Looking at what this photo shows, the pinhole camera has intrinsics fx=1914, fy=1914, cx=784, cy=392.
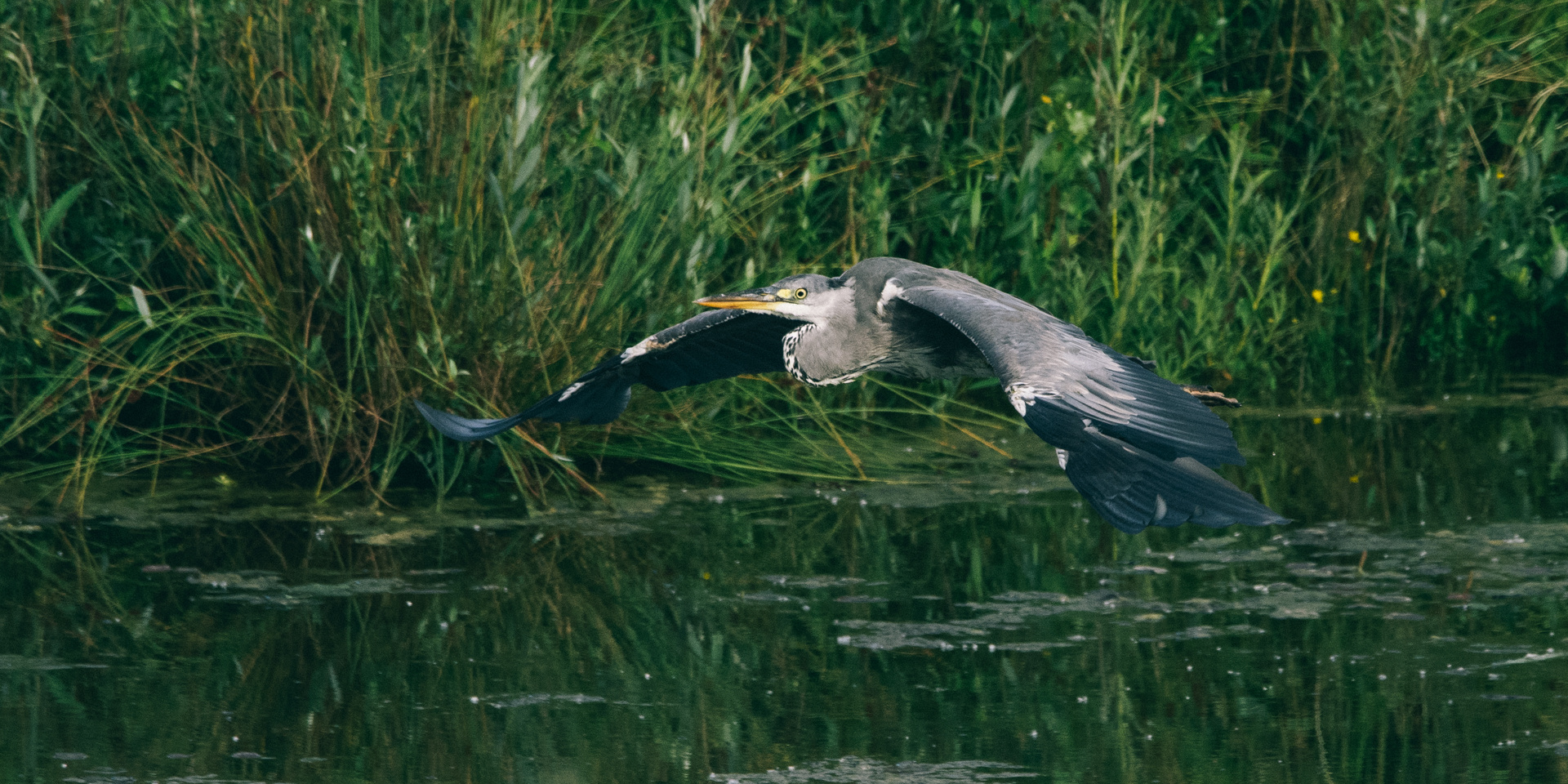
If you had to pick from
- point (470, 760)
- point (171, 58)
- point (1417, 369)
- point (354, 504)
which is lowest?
point (470, 760)

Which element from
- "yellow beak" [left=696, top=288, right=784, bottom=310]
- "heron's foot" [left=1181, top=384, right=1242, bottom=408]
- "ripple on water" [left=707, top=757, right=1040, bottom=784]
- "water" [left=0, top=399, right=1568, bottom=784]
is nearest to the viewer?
"ripple on water" [left=707, top=757, right=1040, bottom=784]

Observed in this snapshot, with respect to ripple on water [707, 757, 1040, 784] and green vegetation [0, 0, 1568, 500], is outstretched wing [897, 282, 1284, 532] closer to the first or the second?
ripple on water [707, 757, 1040, 784]

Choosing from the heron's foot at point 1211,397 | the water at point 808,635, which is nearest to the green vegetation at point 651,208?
the water at point 808,635

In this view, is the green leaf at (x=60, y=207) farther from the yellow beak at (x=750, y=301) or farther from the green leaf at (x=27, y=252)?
the yellow beak at (x=750, y=301)

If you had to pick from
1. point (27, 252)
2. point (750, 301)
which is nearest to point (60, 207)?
point (27, 252)

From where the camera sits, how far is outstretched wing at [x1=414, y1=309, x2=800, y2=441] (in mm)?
5078

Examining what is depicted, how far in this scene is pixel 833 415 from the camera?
7223 mm

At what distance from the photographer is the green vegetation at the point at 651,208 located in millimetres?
6301

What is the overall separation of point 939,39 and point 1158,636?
376 cm

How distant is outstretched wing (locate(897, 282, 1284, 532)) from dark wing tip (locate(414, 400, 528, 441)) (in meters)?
1.21

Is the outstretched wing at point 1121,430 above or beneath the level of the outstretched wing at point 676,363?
beneath

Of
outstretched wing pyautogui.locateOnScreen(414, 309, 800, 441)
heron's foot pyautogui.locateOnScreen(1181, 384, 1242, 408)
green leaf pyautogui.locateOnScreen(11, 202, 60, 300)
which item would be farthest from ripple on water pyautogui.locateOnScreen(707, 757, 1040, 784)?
green leaf pyautogui.locateOnScreen(11, 202, 60, 300)

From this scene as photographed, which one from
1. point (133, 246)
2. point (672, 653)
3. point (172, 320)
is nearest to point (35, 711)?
point (672, 653)

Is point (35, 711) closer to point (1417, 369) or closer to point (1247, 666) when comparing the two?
point (1247, 666)
